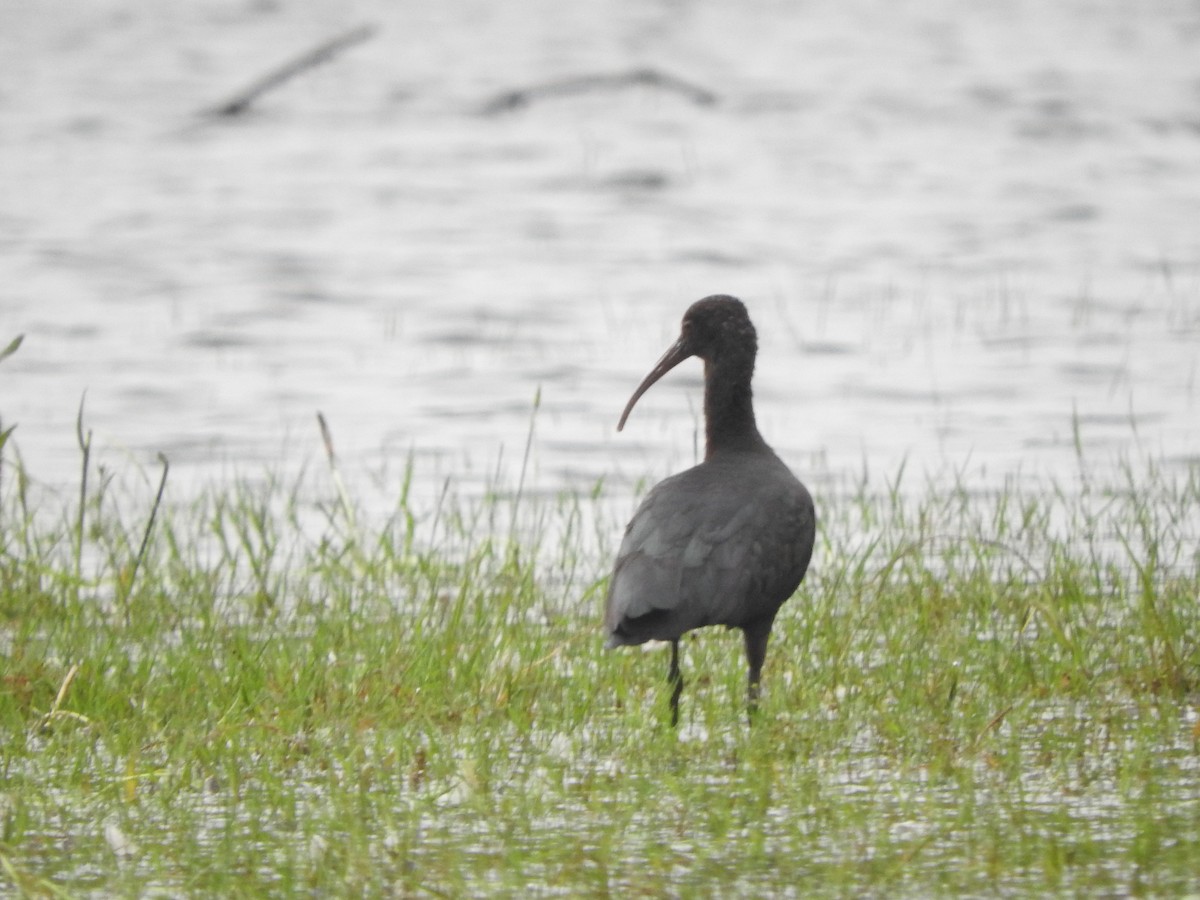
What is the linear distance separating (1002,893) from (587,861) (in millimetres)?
859

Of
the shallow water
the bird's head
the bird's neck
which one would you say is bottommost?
the shallow water

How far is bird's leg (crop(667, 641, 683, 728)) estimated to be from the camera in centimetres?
587

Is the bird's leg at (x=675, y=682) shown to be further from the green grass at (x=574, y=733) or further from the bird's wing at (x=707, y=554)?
the bird's wing at (x=707, y=554)

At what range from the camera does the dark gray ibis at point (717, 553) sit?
5.83 metres

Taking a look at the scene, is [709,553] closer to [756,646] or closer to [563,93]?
[756,646]

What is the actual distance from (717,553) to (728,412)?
0.90m

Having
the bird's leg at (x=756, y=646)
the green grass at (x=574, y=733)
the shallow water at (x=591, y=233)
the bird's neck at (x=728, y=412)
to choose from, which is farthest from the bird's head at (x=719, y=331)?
the shallow water at (x=591, y=233)

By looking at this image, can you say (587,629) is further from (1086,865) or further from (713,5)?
(713,5)

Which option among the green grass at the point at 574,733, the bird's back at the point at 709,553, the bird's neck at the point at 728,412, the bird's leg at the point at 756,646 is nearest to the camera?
the green grass at the point at 574,733

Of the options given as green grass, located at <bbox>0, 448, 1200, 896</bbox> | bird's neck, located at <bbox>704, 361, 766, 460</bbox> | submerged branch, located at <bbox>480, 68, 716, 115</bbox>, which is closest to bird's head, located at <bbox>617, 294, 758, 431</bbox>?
bird's neck, located at <bbox>704, 361, 766, 460</bbox>

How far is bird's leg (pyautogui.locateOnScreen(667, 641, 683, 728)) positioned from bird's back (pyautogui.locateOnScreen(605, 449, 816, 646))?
0.57ft

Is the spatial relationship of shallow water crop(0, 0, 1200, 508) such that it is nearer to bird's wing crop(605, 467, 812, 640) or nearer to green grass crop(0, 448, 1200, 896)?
green grass crop(0, 448, 1200, 896)

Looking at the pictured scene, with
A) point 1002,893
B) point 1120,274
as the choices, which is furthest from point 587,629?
point 1120,274

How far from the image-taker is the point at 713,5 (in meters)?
37.0
